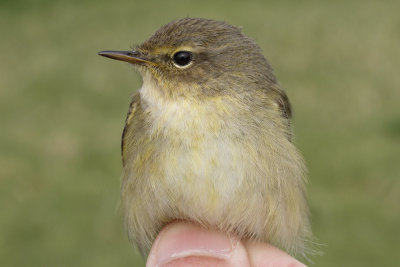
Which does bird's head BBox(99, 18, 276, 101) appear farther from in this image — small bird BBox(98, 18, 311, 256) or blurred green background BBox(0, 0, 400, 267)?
blurred green background BBox(0, 0, 400, 267)

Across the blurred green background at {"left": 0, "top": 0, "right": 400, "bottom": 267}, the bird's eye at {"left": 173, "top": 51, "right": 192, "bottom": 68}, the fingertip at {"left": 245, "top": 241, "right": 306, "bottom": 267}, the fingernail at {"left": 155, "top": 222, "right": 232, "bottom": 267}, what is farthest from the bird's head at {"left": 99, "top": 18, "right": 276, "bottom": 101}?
the fingertip at {"left": 245, "top": 241, "right": 306, "bottom": 267}

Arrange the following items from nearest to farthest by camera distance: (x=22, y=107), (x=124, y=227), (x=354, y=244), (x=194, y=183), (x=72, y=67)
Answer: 1. (x=194, y=183)
2. (x=124, y=227)
3. (x=354, y=244)
4. (x=22, y=107)
5. (x=72, y=67)

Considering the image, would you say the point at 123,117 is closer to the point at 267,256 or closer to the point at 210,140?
the point at 267,256

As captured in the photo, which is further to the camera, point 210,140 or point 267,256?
point 267,256

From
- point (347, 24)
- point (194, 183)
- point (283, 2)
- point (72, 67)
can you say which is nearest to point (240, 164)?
point (194, 183)

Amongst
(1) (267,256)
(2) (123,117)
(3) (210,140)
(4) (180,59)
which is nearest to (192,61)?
(4) (180,59)

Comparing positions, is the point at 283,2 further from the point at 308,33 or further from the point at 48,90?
the point at 48,90

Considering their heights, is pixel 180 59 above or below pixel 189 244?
above
